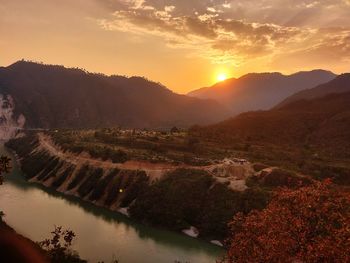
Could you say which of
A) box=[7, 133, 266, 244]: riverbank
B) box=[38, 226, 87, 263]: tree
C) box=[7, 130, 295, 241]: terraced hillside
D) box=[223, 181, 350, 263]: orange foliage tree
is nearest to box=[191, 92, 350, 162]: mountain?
box=[7, 130, 295, 241]: terraced hillside

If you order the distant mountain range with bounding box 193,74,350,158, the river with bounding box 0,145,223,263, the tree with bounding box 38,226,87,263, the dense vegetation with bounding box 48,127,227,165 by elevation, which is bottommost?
the river with bounding box 0,145,223,263

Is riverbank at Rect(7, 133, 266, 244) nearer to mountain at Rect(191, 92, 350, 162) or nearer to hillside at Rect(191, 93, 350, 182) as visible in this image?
hillside at Rect(191, 93, 350, 182)

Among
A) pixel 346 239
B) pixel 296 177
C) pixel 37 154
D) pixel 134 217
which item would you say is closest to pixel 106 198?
pixel 134 217

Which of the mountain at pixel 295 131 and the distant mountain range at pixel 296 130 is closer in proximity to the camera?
the mountain at pixel 295 131

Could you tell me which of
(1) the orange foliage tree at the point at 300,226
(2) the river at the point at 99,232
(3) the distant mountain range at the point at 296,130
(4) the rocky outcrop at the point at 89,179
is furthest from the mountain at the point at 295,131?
(1) the orange foliage tree at the point at 300,226

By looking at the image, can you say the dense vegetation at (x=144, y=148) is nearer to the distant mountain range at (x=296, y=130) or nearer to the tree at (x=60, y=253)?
the distant mountain range at (x=296, y=130)

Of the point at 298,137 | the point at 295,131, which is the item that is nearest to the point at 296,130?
the point at 295,131

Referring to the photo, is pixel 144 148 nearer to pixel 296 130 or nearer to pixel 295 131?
pixel 295 131
